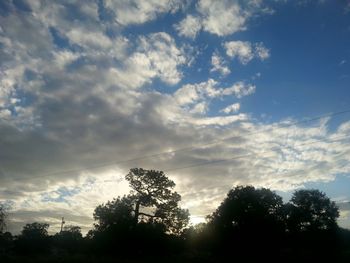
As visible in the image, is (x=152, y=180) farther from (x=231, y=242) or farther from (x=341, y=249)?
(x=341, y=249)

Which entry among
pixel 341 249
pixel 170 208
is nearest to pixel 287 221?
pixel 341 249

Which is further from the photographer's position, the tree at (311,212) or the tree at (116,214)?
the tree at (311,212)

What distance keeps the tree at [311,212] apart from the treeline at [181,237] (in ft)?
13.5

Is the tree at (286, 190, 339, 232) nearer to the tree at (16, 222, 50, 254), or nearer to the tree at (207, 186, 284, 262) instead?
the tree at (207, 186, 284, 262)

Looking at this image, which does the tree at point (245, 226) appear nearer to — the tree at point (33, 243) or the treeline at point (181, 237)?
the treeline at point (181, 237)

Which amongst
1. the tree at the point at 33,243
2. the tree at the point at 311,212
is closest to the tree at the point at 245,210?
the tree at the point at 311,212

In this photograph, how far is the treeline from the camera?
2149 inches

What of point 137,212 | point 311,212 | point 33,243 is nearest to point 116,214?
point 137,212

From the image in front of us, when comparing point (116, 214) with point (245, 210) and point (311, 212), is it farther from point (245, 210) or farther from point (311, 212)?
point (311, 212)

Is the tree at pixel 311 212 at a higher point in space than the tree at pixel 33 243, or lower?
higher

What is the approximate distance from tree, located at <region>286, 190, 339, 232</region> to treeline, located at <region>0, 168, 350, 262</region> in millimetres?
4121

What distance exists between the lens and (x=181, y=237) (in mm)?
61188

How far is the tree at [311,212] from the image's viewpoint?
8196 centimetres

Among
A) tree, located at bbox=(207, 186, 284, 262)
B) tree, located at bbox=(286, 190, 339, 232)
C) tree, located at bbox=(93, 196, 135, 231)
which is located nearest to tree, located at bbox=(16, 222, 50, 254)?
tree, located at bbox=(93, 196, 135, 231)
